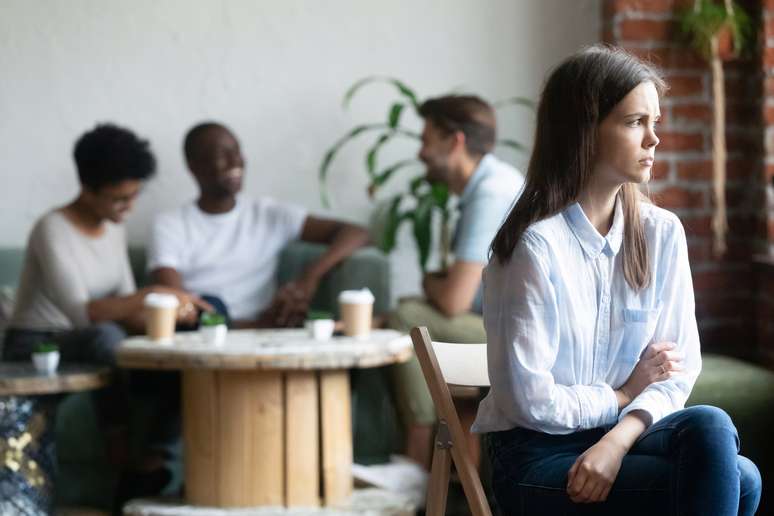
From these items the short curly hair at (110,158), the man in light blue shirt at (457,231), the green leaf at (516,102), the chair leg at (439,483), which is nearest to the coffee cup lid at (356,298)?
the man in light blue shirt at (457,231)

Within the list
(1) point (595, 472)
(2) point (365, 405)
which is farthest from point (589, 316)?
(2) point (365, 405)

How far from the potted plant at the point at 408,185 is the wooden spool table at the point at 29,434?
46.7 inches

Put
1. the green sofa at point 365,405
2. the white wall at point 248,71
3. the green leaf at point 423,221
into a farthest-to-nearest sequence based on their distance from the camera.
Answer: the white wall at point 248,71 → the green leaf at point 423,221 → the green sofa at point 365,405

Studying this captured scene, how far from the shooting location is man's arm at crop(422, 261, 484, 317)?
11.3 feet

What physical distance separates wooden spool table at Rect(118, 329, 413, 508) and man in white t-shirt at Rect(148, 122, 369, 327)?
28.8 inches

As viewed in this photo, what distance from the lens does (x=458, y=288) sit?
3441 mm

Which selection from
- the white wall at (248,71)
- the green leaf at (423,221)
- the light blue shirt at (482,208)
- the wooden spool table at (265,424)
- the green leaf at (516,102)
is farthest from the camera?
the white wall at (248,71)

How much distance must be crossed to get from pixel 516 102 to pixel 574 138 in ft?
7.86

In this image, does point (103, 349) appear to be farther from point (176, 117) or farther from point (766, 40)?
point (766, 40)

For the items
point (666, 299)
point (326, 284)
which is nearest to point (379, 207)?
point (326, 284)

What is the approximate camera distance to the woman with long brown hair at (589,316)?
168 centimetres

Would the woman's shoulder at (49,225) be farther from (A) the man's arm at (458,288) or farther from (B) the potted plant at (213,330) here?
(A) the man's arm at (458,288)

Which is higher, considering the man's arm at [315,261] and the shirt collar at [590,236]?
the shirt collar at [590,236]

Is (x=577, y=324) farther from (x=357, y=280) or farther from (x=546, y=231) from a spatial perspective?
(x=357, y=280)
